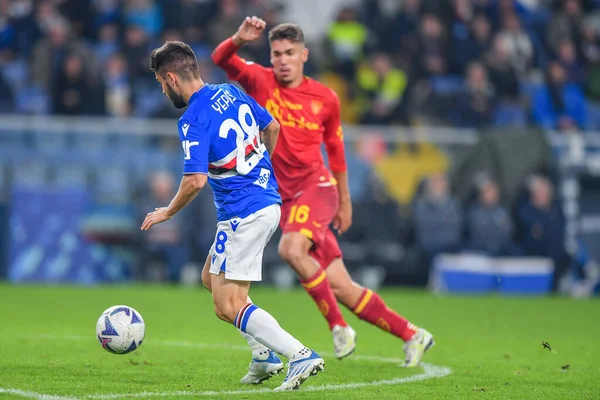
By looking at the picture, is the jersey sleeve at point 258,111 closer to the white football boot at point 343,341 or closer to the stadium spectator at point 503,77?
the white football boot at point 343,341

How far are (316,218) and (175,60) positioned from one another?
2.26 meters

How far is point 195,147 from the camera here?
588 centimetres

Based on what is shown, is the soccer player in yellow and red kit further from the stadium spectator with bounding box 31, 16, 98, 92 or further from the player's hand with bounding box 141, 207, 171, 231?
the stadium spectator with bounding box 31, 16, 98, 92

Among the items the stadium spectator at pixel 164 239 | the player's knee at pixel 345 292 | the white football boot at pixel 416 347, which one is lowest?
the stadium spectator at pixel 164 239

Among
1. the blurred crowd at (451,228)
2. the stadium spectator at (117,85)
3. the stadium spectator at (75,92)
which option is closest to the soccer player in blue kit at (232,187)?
the blurred crowd at (451,228)

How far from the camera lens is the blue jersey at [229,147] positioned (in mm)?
5961

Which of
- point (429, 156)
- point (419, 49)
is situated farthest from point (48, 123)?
point (419, 49)

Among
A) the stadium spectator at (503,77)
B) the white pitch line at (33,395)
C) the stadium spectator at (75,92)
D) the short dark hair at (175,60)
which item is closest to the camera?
the white pitch line at (33,395)

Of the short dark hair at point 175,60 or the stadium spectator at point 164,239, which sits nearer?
the short dark hair at point 175,60

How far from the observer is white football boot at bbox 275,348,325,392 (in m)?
5.86

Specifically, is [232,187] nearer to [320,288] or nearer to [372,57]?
[320,288]

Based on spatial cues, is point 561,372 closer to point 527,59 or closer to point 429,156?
point 429,156

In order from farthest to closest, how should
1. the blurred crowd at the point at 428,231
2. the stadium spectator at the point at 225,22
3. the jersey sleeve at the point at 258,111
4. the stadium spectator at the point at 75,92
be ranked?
the stadium spectator at the point at 225,22 < the stadium spectator at the point at 75,92 < the blurred crowd at the point at 428,231 < the jersey sleeve at the point at 258,111

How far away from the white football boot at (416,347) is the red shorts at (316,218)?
917mm
